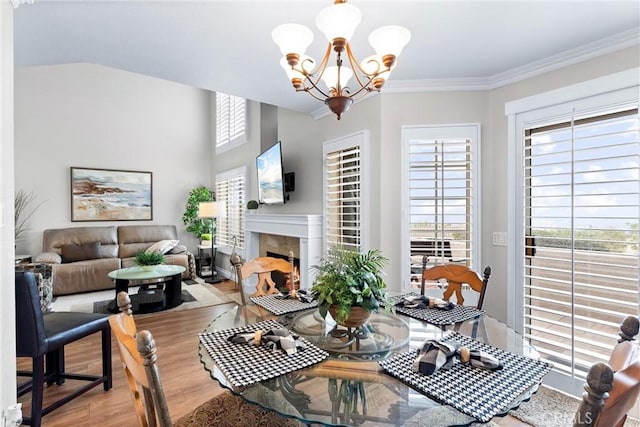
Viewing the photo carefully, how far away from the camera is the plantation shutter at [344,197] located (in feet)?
10.7

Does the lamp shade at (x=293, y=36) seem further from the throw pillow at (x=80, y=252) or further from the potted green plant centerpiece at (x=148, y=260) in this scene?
the throw pillow at (x=80, y=252)

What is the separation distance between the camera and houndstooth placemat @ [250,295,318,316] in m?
1.83

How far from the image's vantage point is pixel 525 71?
2525 millimetres

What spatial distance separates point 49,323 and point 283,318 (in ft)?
5.63

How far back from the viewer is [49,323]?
218cm

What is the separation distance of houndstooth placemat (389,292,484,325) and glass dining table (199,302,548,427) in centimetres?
5

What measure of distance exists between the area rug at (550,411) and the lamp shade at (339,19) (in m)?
2.30

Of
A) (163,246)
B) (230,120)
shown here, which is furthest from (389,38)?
(163,246)

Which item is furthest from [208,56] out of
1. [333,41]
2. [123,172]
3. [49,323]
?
[123,172]

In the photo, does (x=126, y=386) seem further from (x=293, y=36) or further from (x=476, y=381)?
(x=293, y=36)

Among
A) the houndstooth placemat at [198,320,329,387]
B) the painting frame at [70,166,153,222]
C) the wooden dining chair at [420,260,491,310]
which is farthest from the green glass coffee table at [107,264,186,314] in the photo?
the wooden dining chair at [420,260,491,310]

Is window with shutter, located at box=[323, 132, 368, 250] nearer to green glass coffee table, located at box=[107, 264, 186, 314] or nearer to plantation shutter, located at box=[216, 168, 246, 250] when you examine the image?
green glass coffee table, located at box=[107, 264, 186, 314]

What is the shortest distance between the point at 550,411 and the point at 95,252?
6.50m

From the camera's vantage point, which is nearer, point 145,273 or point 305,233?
point 305,233
